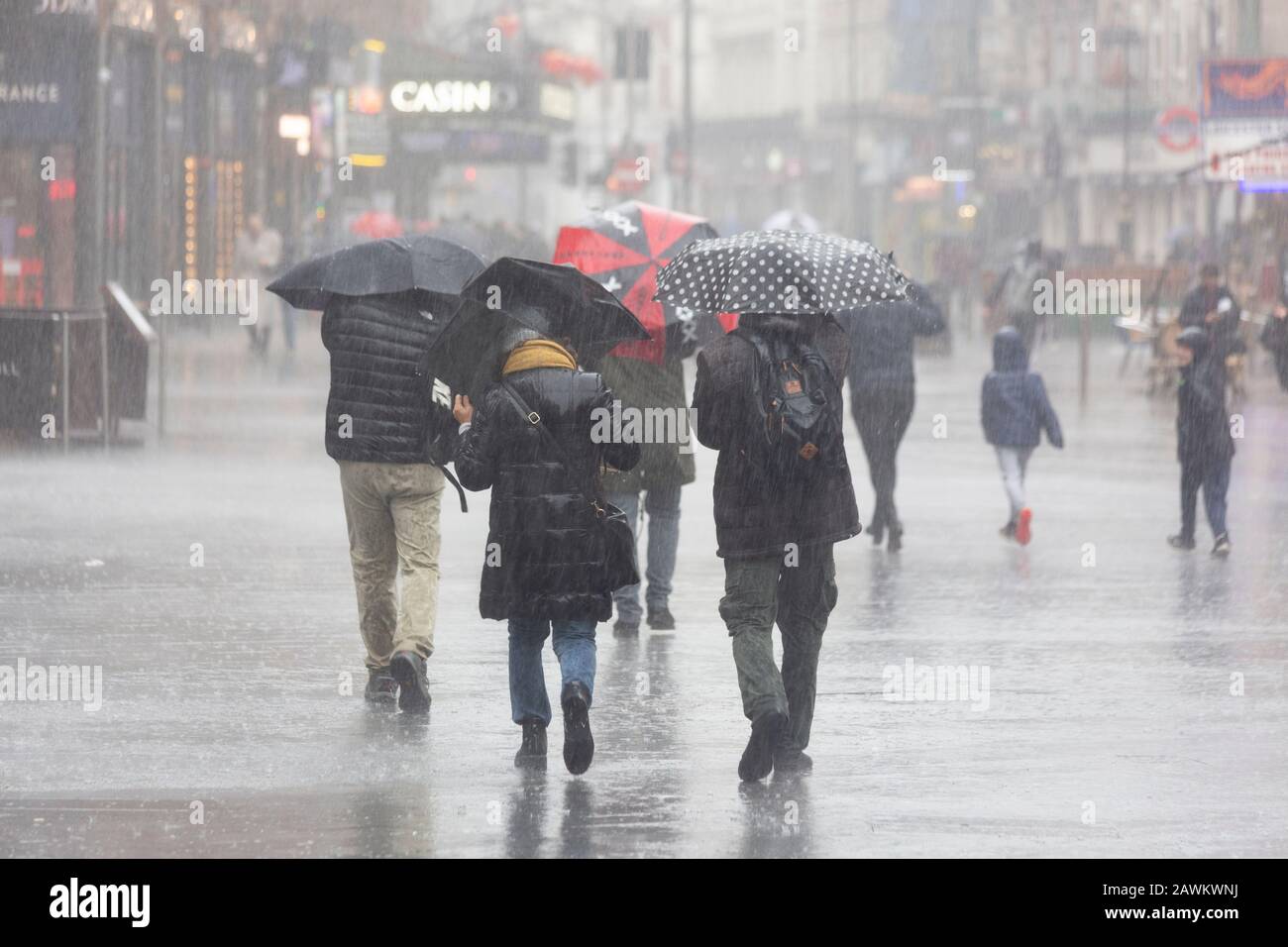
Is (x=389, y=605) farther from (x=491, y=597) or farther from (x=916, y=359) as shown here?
(x=916, y=359)

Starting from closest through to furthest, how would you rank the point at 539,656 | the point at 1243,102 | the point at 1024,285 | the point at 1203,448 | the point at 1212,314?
the point at 539,656 < the point at 1203,448 < the point at 1212,314 < the point at 1024,285 < the point at 1243,102

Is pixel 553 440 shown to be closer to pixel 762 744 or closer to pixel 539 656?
pixel 539 656

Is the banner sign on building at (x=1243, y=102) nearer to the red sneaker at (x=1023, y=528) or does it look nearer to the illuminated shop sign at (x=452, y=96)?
the illuminated shop sign at (x=452, y=96)

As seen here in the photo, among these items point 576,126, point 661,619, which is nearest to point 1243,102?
point 661,619

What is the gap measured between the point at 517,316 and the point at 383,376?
1087 millimetres

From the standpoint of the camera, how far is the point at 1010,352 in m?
15.4

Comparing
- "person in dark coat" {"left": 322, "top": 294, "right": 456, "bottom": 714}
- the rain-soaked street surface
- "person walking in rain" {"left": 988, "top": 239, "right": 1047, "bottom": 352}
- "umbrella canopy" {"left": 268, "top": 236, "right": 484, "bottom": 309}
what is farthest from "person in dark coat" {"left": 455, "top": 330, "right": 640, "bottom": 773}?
"person walking in rain" {"left": 988, "top": 239, "right": 1047, "bottom": 352}

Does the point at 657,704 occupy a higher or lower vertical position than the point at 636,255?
lower

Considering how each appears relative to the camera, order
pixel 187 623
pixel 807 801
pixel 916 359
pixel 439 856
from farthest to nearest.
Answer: pixel 916 359 < pixel 187 623 < pixel 807 801 < pixel 439 856

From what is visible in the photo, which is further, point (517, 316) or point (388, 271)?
point (388, 271)

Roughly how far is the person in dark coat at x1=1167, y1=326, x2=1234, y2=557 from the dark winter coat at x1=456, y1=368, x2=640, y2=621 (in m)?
7.18
